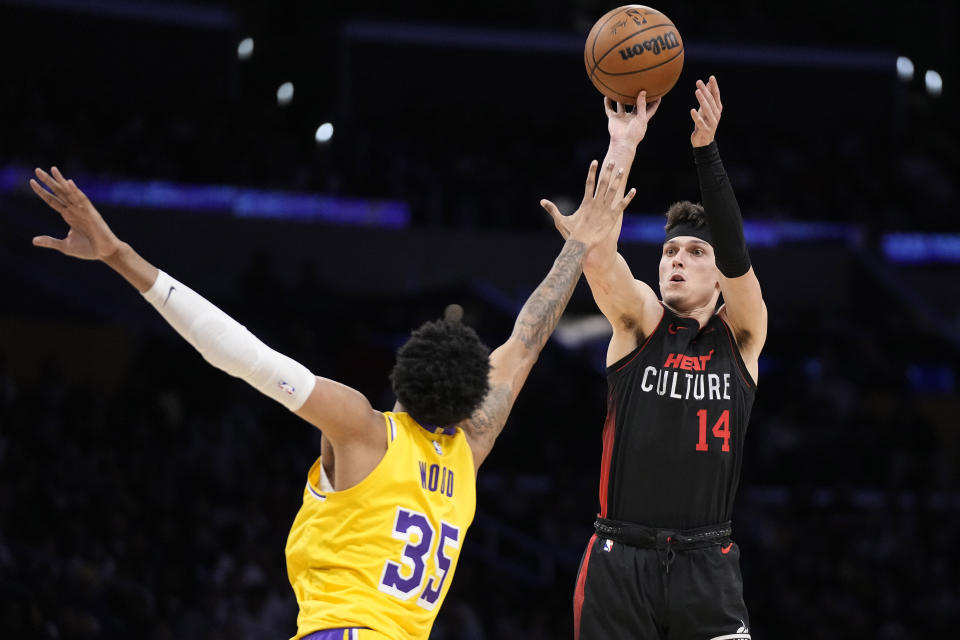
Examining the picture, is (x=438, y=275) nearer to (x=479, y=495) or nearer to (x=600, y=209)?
(x=479, y=495)

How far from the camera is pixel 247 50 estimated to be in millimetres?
23562

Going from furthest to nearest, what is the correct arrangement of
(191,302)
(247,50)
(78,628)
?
1. (247,50)
2. (78,628)
3. (191,302)

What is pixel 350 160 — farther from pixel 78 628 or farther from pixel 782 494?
pixel 78 628

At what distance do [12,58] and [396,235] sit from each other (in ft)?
26.9

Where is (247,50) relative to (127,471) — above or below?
above

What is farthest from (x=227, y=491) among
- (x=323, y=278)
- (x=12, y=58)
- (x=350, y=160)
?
(x=12, y=58)

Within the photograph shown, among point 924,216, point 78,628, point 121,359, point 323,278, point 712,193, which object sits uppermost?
point 924,216

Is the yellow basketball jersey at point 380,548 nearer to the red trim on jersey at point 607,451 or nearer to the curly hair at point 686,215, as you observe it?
the red trim on jersey at point 607,451

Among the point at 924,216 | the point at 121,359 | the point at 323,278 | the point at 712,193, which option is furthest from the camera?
the point at 924,216

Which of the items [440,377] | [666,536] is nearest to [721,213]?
[666,536]

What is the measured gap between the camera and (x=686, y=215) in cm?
511

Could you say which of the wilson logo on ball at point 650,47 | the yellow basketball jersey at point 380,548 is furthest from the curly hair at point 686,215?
the yellow basketball jersey at point 380,548

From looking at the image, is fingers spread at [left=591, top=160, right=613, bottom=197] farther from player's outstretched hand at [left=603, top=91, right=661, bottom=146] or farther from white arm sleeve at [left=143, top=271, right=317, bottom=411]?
white arm sleeve at [left=143, top=271, right=317, bottom=411]

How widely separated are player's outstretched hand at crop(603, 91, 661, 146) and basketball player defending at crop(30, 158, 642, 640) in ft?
4.66
